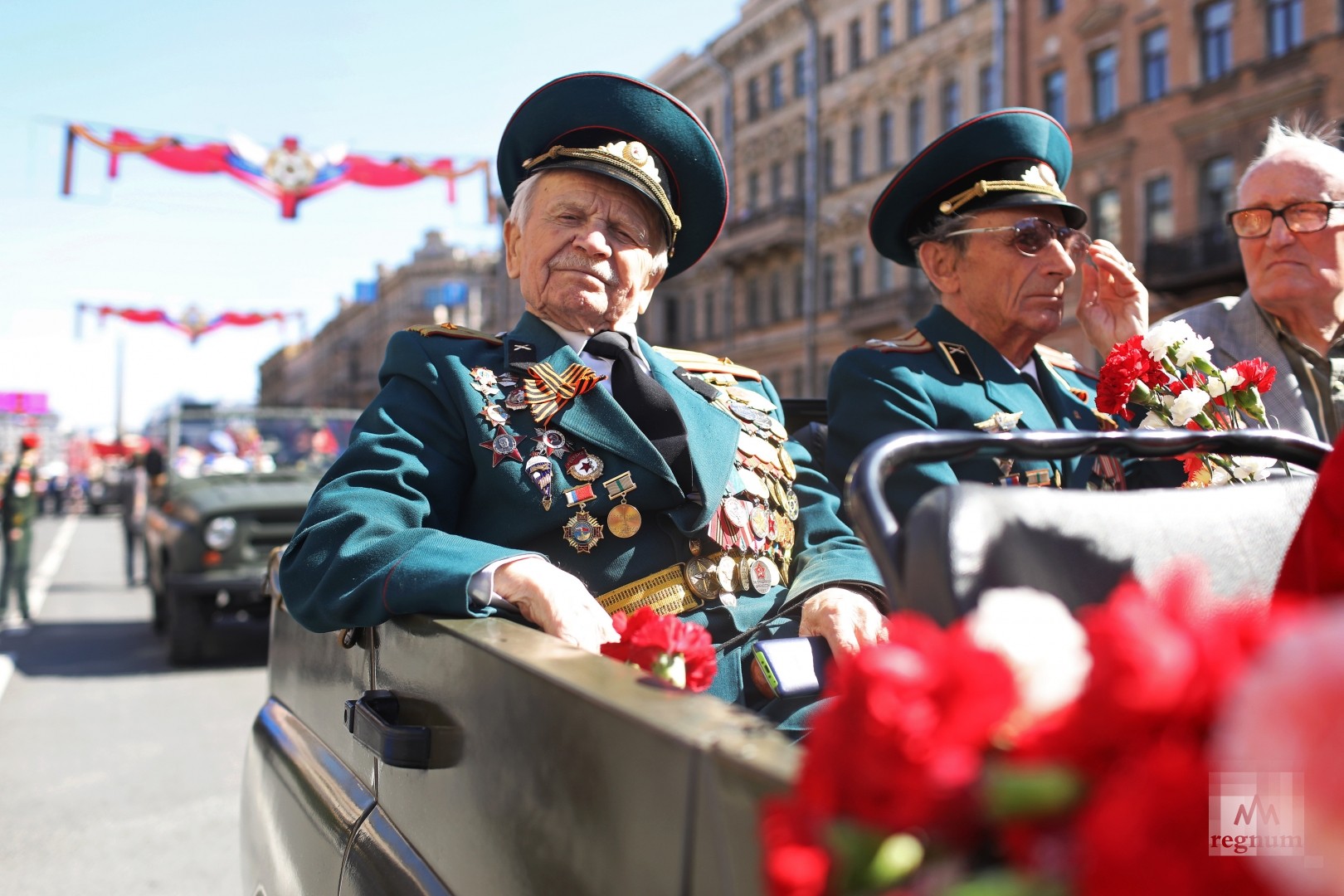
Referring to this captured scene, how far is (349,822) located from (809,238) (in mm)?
32865

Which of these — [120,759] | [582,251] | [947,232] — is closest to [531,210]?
[582,251]

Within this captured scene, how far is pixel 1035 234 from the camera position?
2.74m

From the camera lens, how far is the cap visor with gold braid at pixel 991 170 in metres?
2.77

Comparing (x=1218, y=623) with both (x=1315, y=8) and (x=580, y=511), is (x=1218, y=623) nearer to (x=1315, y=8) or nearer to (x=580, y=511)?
(x=580, y=511)

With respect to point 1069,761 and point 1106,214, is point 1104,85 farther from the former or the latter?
point 1069,761

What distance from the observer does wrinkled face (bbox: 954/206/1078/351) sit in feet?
8.88

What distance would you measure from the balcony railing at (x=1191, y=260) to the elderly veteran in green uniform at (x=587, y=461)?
1888 cm

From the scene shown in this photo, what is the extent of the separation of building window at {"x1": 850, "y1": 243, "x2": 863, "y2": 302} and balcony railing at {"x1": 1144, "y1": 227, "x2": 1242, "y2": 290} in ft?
36.8

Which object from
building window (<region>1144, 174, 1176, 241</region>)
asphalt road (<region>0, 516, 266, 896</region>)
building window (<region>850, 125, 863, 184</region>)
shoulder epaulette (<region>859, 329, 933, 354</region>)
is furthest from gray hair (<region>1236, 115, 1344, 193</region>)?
building window (<region>850, 125, 863, 184</region>)

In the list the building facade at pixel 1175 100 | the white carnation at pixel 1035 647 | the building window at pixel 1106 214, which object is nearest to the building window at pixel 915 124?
the building facade at pixel 1175 100

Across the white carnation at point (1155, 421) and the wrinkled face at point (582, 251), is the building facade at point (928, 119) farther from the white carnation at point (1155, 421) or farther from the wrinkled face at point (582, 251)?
the wrinkled face at point (582, 251)

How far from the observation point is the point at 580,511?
6.81 ft

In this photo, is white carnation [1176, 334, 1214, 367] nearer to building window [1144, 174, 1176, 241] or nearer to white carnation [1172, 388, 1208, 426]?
white carnation [1172, 388, 1208, 426]

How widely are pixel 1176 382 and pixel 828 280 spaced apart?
3158 cm
